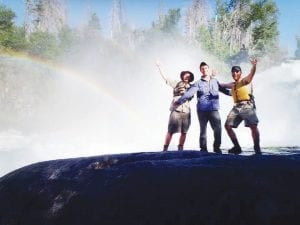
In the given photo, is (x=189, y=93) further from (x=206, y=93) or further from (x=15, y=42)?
(x=15, y=42)

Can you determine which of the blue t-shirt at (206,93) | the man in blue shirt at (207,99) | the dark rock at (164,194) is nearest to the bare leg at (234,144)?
the man in blue shirt at (207,99)

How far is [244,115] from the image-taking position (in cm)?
700

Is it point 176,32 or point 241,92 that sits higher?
point 176,32

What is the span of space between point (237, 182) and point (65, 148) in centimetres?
3748

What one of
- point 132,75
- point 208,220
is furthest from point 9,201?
point 132,75

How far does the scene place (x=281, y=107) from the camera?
4784 cm

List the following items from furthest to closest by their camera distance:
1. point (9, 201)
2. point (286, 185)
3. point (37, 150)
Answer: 1. point (37, 150)
2. point (9, 201)
3. point (286, 185)

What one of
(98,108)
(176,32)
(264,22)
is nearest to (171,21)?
(176,32)

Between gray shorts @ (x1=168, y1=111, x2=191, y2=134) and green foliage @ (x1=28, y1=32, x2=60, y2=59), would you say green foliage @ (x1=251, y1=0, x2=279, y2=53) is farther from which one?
gray shorts @ (x1=168, y1=111, x2=191, y2=134)

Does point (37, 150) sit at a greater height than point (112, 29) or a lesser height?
lesser

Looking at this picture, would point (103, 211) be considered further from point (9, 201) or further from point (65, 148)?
point (65, 148)

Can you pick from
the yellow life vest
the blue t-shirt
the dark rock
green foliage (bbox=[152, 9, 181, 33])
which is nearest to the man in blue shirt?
the blue t-shirt

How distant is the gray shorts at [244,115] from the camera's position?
22.9ft

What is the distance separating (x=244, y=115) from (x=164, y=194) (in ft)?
13.4
